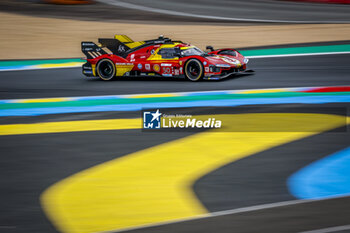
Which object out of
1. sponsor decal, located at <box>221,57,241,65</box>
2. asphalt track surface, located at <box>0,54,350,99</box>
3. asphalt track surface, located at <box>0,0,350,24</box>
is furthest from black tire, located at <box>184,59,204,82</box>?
asphalt track surface, located at <box>0,0,350,24</box>

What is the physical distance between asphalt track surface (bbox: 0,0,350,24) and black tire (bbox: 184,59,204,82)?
12235mm

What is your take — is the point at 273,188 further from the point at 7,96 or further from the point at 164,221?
the point at 7,96

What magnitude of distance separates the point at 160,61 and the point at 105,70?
5.06ft

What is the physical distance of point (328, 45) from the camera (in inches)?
734

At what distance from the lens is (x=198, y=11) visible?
28.0 metres

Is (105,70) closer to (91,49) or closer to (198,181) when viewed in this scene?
(91,49)

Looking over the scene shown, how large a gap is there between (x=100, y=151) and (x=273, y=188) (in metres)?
2.74

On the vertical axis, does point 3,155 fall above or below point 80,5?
below

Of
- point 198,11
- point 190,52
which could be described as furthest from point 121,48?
point 198,11

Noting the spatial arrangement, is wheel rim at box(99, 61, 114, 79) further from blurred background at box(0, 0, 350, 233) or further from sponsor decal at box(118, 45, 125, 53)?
sponsor decal at box(118, 45, 125, 53)

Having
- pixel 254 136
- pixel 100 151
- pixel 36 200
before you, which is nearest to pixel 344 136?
pixel 254 136

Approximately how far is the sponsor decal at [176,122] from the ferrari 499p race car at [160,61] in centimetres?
324

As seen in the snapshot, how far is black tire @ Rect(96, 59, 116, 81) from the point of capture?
14.2 meters

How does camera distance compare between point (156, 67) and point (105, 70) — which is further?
point (105, 70)
